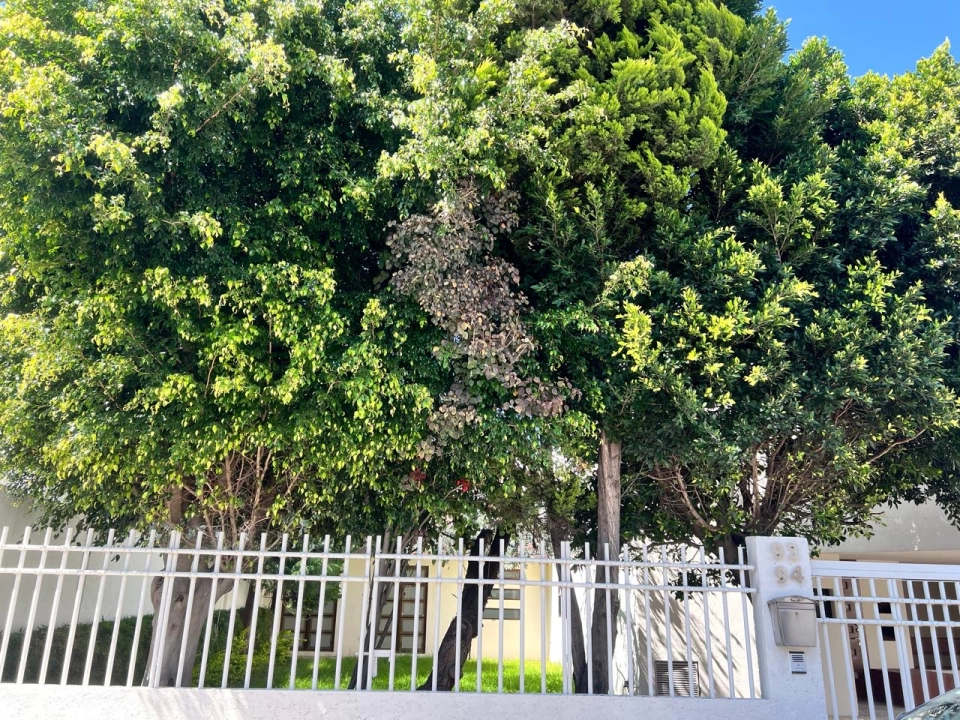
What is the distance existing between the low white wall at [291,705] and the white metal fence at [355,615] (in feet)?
0.39

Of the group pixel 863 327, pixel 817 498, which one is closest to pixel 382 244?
pixel 863 327

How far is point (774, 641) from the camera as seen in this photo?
185 inches

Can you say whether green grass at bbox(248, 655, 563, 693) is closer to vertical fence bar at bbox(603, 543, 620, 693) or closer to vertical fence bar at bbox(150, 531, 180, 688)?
vertical fence bar at bbox(603, 543, 620, 693)

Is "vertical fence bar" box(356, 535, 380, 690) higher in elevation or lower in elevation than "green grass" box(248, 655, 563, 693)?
higher

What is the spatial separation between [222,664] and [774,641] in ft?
33.0

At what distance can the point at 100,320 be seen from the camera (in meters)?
4.98

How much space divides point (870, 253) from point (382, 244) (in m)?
A: 4.33

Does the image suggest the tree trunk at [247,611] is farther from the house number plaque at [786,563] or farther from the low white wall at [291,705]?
the house number plaque at [786,563]

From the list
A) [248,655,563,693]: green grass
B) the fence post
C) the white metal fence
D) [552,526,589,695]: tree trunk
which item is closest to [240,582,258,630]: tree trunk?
the white metal fence

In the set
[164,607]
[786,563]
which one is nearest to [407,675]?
[164,607]

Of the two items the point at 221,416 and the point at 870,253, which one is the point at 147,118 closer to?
the point at 221,416

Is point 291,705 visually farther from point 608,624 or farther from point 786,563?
point 786,563

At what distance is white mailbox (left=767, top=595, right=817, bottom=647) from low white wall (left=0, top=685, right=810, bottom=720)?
92 cm

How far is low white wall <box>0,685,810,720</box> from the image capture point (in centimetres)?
436
